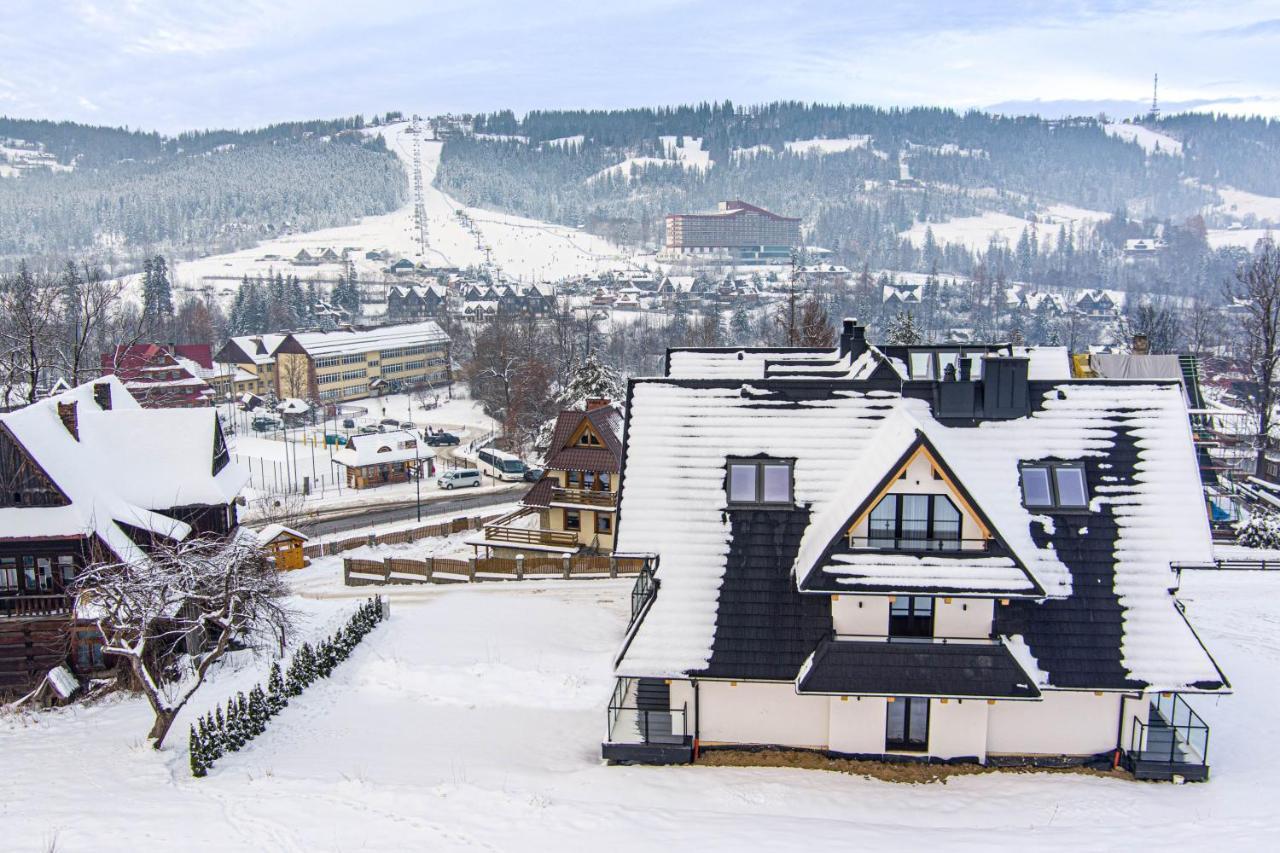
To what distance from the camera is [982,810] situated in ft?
55.8

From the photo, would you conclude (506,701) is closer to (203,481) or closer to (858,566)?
(858,566)

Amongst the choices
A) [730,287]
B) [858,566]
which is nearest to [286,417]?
[858,566]

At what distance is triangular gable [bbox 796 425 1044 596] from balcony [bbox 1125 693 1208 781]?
4.36 metres

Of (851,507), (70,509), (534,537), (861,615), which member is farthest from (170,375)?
(861,615)

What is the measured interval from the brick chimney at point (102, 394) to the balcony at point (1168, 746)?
38.2m

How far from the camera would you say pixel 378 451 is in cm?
6631

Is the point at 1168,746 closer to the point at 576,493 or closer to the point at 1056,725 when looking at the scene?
the point at 1056,725

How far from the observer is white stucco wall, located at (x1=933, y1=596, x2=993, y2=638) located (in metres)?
18.8

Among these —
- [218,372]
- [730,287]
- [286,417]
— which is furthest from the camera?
[730,287]

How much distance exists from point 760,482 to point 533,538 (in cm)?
2309

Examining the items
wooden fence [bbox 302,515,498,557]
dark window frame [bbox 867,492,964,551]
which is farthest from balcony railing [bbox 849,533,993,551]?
wooden fence [bbox 302,515,498,557]

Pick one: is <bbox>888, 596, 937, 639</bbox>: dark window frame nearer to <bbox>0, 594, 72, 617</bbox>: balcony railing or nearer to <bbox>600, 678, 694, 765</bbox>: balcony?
<bbox>600, 678, 694, 765</bbox>: balcony

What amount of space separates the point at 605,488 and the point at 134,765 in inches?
915

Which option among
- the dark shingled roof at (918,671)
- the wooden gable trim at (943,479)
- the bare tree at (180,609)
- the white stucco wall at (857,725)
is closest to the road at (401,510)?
the bare tree at (180,609)
